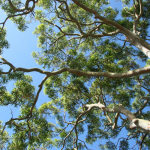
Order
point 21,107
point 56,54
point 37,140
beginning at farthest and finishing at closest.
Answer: point 56,54
point 21,107
point 37,140

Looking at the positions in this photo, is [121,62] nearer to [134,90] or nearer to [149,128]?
[134,90]

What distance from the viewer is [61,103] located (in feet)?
32.1

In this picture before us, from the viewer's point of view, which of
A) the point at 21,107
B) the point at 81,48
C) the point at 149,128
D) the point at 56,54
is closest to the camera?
the point at 149,128

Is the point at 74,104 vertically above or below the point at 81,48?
below

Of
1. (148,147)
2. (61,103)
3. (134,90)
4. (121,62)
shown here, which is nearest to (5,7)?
(61,103)

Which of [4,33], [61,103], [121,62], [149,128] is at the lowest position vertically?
[149,128]

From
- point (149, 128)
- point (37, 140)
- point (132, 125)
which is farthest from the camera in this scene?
point (37, 140)

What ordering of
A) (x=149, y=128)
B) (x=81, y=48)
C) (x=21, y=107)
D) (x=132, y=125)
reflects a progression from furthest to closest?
1. (x=81, y=48)
2. (x=21, y=107)
3. (x=132, y=125)
4. (x=149, y=128)

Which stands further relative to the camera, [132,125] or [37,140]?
[37,140]

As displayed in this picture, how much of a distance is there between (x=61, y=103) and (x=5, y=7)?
7.04 m

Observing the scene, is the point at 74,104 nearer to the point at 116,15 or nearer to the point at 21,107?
the point at 21,107

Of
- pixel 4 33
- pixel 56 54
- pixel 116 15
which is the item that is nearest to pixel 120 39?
pixel 116 15

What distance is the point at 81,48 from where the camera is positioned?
10.8 meters

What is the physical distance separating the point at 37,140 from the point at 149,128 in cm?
545
